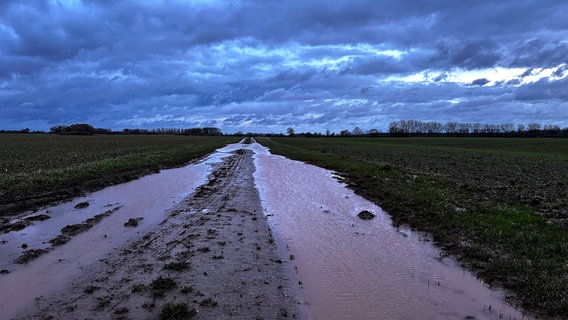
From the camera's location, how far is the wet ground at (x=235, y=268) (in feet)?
19.5

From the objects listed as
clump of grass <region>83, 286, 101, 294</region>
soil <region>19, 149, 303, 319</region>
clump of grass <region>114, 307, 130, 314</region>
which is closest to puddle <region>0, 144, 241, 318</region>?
soil <region>19, 149, 303, 319</region>

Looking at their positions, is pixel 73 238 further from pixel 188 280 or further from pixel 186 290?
pixel 186 290

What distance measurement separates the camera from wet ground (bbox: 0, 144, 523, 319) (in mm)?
5957

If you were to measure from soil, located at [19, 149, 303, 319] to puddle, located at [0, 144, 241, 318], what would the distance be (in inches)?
13.7

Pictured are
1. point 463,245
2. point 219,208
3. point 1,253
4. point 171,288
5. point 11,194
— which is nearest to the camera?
point 171,288

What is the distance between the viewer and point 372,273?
778 centimetres

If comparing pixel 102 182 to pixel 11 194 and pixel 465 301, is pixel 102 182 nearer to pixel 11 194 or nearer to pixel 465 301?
pixel 11 194

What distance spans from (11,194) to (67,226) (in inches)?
236

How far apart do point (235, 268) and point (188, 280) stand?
1.06 m

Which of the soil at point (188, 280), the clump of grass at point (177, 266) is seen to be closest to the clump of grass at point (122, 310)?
the soil at point (188, 280)

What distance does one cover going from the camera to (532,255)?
8.20m

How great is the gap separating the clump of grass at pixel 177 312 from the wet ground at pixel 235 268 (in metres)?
0.18

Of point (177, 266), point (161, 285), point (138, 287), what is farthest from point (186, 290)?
point (177, 266)

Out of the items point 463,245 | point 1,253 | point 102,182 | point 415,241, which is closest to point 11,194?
point 102,182
